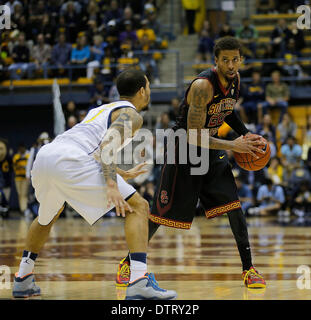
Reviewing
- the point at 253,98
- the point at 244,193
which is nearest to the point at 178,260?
the point at 244,193

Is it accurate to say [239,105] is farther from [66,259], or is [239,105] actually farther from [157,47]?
[66,259]

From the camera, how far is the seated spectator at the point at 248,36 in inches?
720

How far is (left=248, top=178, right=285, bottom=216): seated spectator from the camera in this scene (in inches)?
603

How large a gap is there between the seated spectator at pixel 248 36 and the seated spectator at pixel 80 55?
13.0 feet

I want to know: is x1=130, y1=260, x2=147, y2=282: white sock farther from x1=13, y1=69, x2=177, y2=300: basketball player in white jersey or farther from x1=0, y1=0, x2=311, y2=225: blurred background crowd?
x1=0, y1=0, x2=311, y2=225: blurred background crowd

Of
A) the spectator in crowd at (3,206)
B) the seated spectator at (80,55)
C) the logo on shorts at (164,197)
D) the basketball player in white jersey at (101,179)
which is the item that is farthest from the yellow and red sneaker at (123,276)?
the seated spectator at (80,55)

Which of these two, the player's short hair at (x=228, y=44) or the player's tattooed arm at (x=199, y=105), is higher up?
the player's short hair at (x=228, y=44)

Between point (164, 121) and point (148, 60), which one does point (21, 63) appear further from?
point (164, 121)

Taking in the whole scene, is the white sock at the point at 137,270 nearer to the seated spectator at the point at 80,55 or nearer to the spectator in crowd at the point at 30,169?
the spectator in crowd at the point at 30,169

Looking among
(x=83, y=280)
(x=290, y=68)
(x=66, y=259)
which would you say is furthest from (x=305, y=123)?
(x=83, y=280)

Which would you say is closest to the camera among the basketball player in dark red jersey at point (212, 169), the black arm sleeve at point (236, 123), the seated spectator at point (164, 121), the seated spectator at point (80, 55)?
the basketball player in dark red jersey at point (212, 169)

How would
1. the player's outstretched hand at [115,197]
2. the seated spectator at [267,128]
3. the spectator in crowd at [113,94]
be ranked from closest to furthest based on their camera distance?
the player's outstretched hand at [115,197], the seated spectator at [267,128], the spectator in crowd at [113,94]

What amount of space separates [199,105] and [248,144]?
0.53 metres

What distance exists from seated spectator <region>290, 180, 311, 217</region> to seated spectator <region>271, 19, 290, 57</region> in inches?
175
